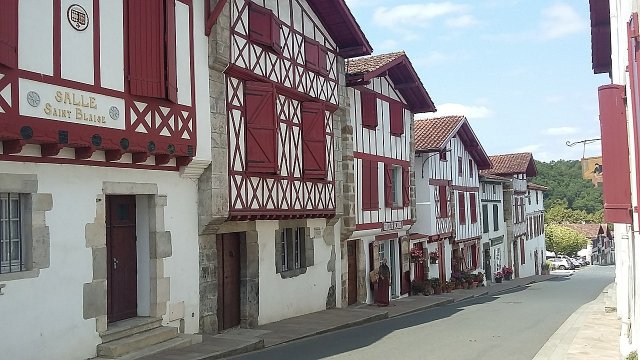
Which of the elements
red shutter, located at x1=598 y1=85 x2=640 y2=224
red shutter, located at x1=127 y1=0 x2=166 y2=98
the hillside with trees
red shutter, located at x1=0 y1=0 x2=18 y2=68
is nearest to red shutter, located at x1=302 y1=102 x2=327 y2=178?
red shutter, located at x1=127 y1=0 x2=166 y2=98

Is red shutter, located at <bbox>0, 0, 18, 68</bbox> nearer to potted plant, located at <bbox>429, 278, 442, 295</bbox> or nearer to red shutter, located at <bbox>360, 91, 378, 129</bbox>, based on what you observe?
red shutter, located at <bbox>360, 91, 378, 129</bbox>

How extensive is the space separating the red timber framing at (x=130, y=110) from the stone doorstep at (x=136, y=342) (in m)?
2.52

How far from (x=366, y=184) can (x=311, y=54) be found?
15.4 feet

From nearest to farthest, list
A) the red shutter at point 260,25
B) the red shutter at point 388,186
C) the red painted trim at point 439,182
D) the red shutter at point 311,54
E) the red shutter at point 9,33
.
Result: 1. the red shutter at point 9,33
2. the red shutter at point 260,25
3. the red shutter at point 311,54
4. the red shutter at point 388,186
5. the red painted trim at point 439,182

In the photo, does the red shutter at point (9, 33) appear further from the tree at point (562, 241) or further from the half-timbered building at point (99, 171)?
the tree at point (562, 241)

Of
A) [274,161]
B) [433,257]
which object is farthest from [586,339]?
[433,257]

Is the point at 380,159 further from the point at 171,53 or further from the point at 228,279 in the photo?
the point at 171,53

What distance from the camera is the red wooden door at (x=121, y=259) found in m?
9.17

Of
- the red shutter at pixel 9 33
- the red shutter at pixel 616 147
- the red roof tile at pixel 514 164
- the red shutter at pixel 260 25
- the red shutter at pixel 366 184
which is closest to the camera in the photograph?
the red shutter at pixel 616 147

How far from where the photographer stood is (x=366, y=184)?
57.1 ft

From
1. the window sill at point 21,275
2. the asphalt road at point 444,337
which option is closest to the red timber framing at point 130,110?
the window sill at point 21,275

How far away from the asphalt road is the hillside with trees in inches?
2879

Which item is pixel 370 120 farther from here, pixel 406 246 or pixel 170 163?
pixel 170 163

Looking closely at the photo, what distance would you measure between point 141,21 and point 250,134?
3243 millimetres
